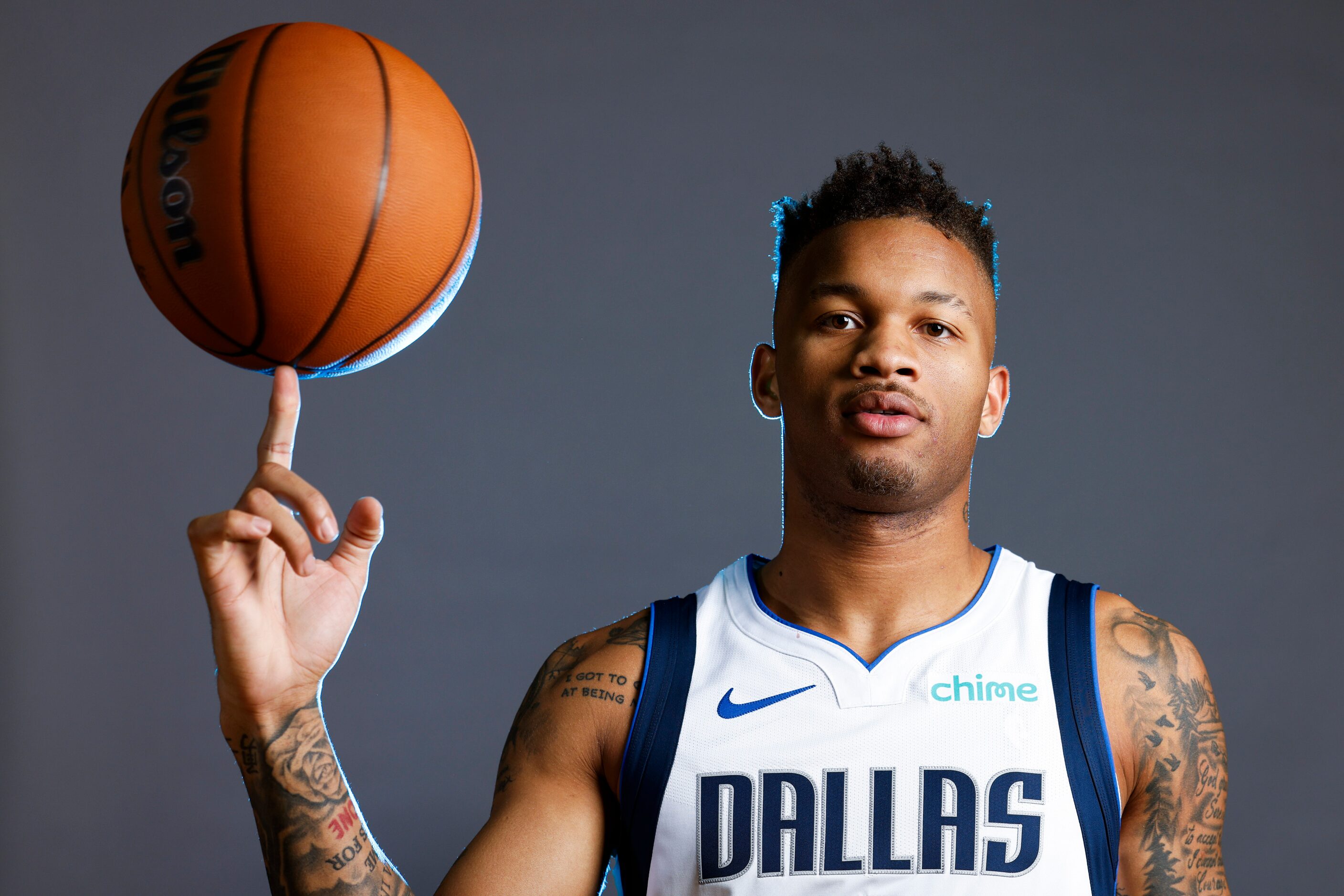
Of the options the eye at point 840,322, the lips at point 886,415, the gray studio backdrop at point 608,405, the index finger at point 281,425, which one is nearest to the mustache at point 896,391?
the lips at point 886,415

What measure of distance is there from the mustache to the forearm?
2.64 feet

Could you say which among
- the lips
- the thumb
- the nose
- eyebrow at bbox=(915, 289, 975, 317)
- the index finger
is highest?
eyebrow at bbox=(915, 289, 975, 317)

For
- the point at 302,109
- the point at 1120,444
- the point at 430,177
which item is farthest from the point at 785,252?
the point at 1120,444

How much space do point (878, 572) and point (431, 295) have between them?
74 centimetres

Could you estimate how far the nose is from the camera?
150 centimetres

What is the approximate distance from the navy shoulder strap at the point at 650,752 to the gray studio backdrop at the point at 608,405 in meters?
1.62

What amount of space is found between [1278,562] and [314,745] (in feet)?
9.45

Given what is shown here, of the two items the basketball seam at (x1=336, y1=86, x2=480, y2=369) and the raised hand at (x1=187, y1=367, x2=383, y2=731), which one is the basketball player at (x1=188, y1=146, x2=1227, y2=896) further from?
the basketball seam at (x1=336, y1=86, x2=480, y2=369)

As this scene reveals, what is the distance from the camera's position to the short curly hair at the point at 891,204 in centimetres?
167

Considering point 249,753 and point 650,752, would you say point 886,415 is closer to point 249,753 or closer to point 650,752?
point 650,752

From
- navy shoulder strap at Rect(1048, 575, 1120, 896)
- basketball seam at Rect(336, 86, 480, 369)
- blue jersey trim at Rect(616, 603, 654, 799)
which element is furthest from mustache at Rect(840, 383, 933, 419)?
basketball seam at Rect(336, 86, 480, 369)

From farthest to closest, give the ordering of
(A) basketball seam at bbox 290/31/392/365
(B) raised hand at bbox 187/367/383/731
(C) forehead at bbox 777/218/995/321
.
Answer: (C) forehead at bbox 777/218/995/321
(A) basketball seam at bbox 290/31/392/365
(B) raised hand at bbox 187/367/383/731

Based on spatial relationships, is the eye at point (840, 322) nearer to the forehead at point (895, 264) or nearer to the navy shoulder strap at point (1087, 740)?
the forehead at point (895, 264)

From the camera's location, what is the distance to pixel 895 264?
1598mm
